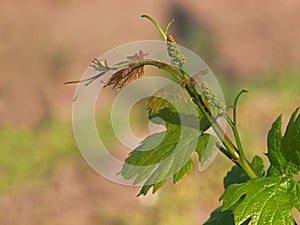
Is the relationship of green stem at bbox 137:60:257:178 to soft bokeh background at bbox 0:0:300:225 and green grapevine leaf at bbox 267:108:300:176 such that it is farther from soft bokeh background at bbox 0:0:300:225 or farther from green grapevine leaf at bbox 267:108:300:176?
soft bokeh background at bbox 0:0:300:225

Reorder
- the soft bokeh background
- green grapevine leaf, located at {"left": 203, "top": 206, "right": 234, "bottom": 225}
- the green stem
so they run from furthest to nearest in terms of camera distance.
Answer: the soft bokeh background → green grapevine leaf, located at {"left": 203, "top": 206, "right": 234, "bottom": 225} → the green stem

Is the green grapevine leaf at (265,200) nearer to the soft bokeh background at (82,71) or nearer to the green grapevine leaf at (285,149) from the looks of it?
the green grapevine leaf at (285,149)

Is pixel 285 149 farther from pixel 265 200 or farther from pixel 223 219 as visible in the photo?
pixel 223 219

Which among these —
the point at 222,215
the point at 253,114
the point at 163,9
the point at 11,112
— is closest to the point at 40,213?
the point at 11,112

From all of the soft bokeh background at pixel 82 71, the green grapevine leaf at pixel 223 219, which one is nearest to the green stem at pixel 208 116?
the green grapevine leaf at pixel 223 219

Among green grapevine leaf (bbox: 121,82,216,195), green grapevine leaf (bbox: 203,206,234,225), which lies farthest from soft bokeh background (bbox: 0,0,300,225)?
green grapevine leaf (bbox: 121,82,216,195)

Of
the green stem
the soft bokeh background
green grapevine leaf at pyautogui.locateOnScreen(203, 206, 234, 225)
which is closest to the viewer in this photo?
the green stem

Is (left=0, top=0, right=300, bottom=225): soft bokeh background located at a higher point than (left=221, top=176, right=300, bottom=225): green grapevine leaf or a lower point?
lower
